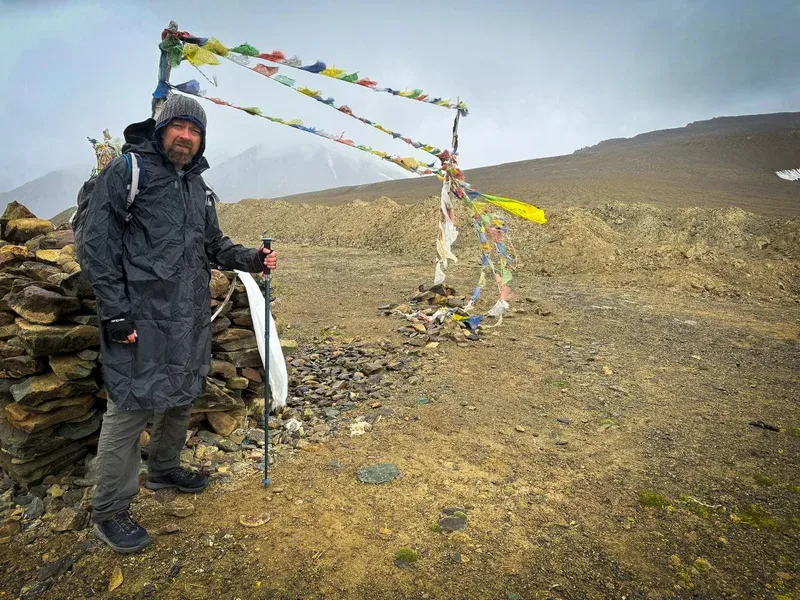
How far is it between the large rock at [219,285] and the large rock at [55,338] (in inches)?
48.7

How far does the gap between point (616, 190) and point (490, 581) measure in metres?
35.1

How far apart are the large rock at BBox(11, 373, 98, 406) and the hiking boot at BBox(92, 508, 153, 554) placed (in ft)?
3.38

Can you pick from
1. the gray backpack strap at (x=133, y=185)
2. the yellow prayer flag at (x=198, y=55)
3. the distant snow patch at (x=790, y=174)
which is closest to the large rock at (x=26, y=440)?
the gray backpack strap at (x=133, y=185)

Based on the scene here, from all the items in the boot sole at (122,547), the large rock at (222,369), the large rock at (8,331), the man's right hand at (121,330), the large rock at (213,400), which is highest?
the man's right hand at (121,330)

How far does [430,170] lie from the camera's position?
7.42 metres

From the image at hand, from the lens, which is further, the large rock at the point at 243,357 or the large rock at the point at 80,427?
the large rock at the point at 243,357

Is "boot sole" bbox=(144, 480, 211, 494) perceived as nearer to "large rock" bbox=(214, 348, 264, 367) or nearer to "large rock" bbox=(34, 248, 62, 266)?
"large rock" bbox=(214, 348, 264, 367)

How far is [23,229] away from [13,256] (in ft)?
2.27

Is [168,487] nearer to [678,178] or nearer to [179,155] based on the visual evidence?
[179,155]

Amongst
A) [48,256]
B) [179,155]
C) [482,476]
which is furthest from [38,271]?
[482,476]

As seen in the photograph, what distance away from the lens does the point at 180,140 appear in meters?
2.89

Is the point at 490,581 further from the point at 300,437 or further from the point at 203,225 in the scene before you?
the point at 203,225

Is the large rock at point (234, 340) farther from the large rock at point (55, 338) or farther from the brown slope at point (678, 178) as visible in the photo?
the brown slope at point (678, 178)

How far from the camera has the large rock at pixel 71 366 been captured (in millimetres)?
3318
